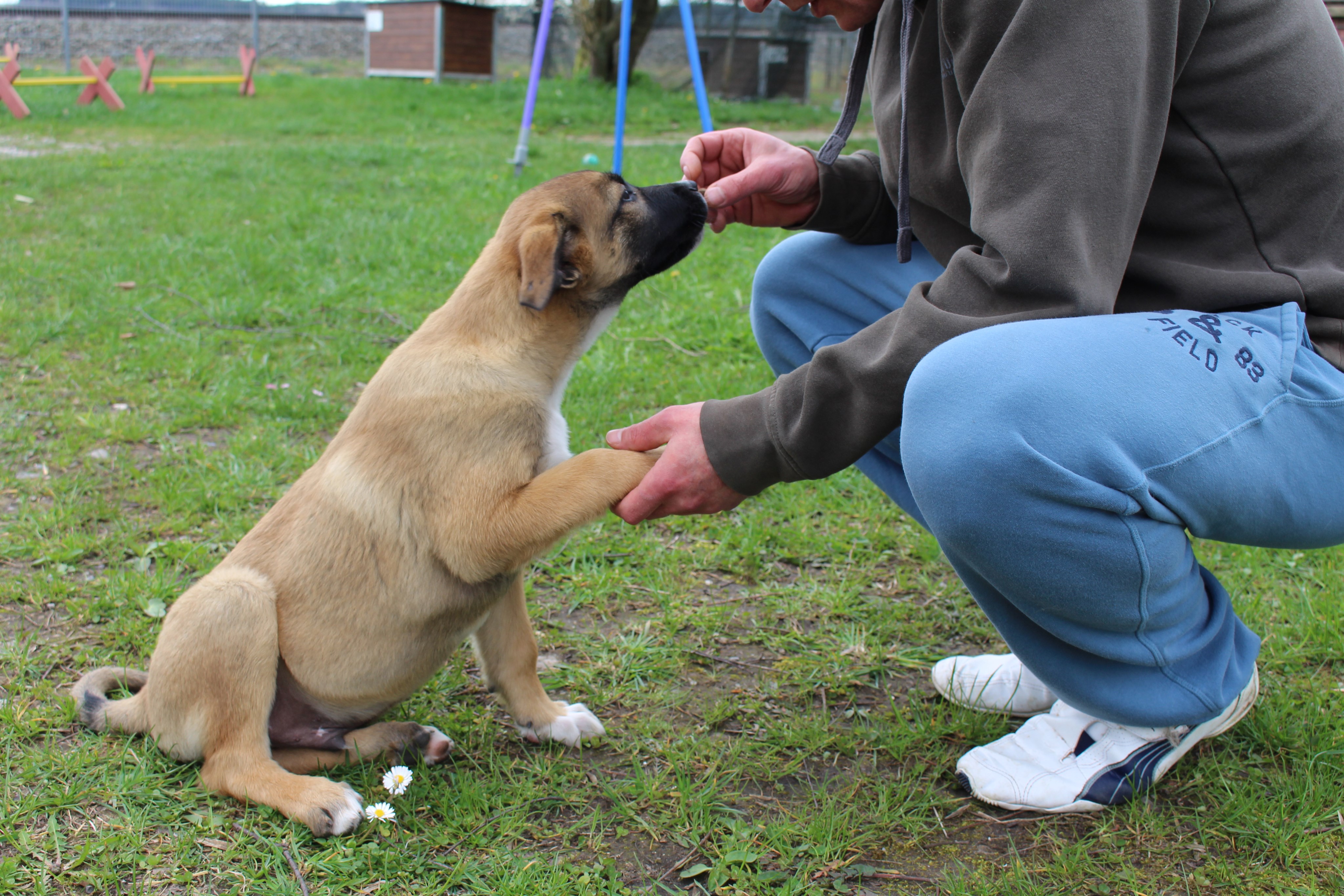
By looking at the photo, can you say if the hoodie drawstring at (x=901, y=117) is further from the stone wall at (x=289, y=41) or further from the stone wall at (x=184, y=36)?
the stone wall at (x=184, y=36)

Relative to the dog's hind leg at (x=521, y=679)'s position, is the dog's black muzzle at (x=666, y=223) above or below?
above

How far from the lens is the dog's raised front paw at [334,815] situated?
2.18 meters

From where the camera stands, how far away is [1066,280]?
1.78 metres

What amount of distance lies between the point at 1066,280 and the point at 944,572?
1.63 m

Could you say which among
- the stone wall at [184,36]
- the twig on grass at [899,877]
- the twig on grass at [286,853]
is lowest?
the twig on grass at [286,853]

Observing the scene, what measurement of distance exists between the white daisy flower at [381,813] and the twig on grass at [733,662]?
0.94m

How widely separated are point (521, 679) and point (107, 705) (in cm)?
97

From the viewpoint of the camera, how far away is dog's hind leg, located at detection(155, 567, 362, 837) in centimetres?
228

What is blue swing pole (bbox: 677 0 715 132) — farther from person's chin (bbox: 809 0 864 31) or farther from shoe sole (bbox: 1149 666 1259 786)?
shoe sole (bbox: 1149 666 1259 786)

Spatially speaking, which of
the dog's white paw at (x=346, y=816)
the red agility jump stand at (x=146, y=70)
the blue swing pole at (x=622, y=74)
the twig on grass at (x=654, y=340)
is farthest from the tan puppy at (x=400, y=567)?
the red agility jump stand at (x=146, y=70)

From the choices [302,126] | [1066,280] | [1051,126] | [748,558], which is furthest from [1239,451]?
[302,126]

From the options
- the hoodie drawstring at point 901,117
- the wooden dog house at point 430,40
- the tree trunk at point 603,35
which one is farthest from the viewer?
the wooden dog house at point 430,40

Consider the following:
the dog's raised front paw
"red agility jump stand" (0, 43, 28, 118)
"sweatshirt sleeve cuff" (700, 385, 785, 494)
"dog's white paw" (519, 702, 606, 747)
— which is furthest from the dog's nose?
"red agility jump stand" (0, 43, 28, 118)

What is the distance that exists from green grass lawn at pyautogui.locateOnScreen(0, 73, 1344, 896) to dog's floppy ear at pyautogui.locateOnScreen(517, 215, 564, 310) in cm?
104
